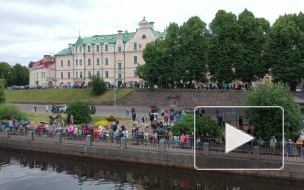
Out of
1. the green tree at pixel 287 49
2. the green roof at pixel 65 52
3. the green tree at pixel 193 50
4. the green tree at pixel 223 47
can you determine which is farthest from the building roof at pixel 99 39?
the green tree at pixel 287 49

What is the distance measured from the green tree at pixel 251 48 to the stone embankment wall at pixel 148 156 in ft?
97.3

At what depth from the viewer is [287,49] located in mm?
48000

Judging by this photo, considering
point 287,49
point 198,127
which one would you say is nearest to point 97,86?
point 287,49

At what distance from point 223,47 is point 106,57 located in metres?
36.3

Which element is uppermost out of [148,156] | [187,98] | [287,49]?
[287,49]

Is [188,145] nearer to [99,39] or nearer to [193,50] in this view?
[193,50]

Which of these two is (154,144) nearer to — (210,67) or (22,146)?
(22,146)

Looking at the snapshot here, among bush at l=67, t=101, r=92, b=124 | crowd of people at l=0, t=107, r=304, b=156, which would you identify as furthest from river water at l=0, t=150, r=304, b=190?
bush at l=67, t=101, r=92, b=124

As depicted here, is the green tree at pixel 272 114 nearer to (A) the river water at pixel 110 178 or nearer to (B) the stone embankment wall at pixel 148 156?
(B) the stone embankment wall at pixel 148 156

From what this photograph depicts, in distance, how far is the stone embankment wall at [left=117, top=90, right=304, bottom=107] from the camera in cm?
5225

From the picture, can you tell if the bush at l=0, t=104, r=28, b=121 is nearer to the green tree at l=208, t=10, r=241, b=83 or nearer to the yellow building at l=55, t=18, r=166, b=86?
the green tree at l=208, t=10, r=241, b=83

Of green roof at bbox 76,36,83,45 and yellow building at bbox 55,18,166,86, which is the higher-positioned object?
green roof at bbox 76,36,83,45

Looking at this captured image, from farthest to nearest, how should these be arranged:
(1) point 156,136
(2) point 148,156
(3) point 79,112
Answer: (3) point 79,112 < (1) point 156,136 < (2) point 148,156

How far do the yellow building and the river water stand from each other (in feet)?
162
